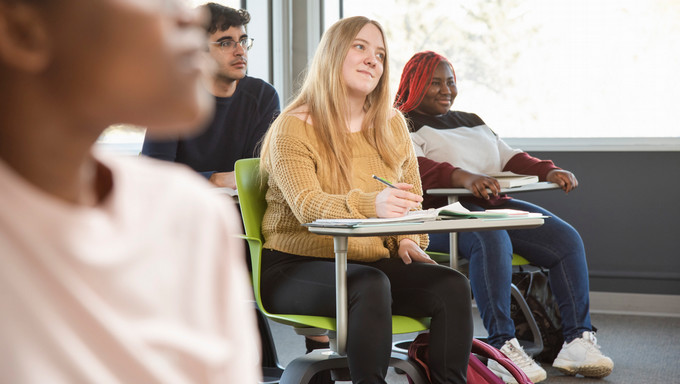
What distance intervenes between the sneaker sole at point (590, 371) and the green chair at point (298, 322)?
41.3 inches

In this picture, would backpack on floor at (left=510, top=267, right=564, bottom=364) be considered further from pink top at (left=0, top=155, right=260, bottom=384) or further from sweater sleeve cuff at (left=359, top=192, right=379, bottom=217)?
pink top at (left=0, top=155, right=260, bottom=384)

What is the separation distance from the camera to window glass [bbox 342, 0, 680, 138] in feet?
13.3

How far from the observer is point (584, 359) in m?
2.82

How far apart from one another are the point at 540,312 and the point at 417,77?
1.06 metres

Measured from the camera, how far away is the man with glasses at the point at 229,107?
2660 millimetres

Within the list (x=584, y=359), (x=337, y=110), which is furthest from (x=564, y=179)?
(x=337, y=110)

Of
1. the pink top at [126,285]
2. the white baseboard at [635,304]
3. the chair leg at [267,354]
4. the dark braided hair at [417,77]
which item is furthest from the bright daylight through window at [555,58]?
the pink top at [126,285]

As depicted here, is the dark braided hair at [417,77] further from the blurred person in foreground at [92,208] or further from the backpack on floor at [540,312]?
the blurred person in foreground at [92,208]

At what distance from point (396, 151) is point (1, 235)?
1.93 metres

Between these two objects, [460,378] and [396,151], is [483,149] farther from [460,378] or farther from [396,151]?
Answer: [460,378]

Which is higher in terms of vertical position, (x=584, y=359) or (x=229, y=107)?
(x=229, y=107)

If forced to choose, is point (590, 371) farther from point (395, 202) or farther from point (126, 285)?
point (126, 285)

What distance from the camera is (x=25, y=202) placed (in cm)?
34

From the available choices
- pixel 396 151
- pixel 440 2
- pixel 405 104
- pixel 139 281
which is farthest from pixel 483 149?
pixel 139 281
